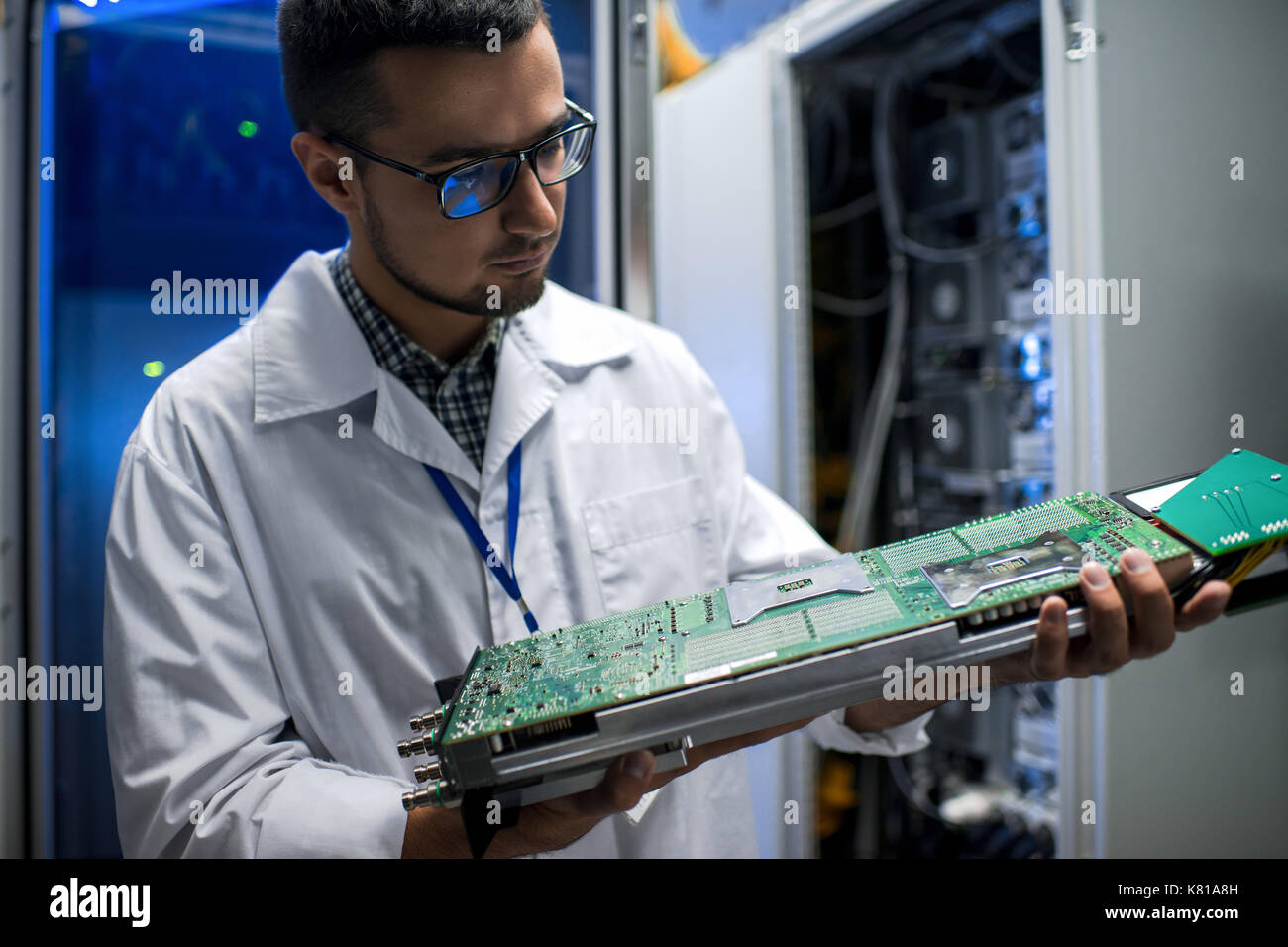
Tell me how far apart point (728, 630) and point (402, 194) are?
65 centimetres

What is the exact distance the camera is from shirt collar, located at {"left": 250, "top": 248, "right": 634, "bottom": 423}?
1020mm

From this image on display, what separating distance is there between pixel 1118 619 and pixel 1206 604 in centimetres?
11

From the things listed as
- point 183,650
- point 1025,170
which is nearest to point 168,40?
point 183,650

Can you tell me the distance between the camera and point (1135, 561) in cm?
71

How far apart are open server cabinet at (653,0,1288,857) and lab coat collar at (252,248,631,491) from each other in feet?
2.75

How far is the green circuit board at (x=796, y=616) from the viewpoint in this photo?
69 centimetres

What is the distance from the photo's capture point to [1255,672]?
1261mm

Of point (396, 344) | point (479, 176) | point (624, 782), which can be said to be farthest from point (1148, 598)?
point (396, 344)

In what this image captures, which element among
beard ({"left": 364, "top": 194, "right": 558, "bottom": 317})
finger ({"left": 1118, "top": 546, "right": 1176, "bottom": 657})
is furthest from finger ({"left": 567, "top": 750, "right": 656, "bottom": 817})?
beard ({"left": 364, "top": 194, "right": 558, "bottom": 317})

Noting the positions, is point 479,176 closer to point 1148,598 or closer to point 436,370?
point 436,370

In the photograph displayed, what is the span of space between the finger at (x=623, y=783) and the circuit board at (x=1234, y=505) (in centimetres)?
54

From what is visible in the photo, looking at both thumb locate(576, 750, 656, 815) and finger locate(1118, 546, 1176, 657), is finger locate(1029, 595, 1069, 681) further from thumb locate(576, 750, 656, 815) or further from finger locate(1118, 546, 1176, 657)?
thumb locate(576, 750, 656, 815)

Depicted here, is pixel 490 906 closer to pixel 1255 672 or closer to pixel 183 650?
pixel 183 650

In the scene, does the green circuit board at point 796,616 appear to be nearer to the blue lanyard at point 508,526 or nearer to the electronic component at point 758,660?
the electronic component at point 758,660
